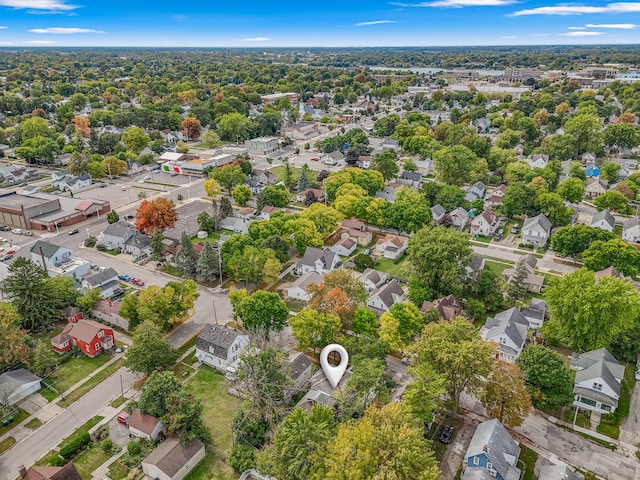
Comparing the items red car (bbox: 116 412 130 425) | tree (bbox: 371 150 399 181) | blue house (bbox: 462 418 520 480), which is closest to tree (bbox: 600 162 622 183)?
tree (bbox: 371 150 399 181)

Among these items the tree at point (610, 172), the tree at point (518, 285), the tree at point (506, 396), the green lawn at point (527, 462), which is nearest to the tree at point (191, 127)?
the tree at point (610, 172)

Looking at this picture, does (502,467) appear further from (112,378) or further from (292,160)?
(292,160)

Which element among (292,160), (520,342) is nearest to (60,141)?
(292,160)

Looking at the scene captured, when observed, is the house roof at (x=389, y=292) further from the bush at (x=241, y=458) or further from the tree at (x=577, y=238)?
the tree at (x=577, y=238)

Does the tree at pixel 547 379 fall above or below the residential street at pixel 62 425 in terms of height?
above

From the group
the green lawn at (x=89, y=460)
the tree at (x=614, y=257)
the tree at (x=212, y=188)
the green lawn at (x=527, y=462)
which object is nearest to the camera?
the green lawn at (x=527, y=462)

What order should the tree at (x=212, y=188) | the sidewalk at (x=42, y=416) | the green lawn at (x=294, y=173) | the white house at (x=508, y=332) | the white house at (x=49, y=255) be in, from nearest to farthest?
the sidewalk at (x=42, y=416) < the white house at (x=508, y=332) < the white house at (x=49, y=255) < the tree at (x=212, y=188) < the green lawn at (x=294, y=173)

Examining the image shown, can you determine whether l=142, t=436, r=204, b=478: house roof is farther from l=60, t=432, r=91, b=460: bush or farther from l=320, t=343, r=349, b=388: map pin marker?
l=320, t=343, r=349, b=388: map pin marker
